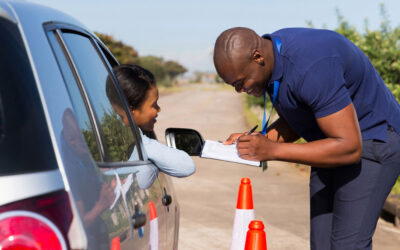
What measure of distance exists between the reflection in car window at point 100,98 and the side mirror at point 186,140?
0.60 meters

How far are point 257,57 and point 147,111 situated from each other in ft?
2.43

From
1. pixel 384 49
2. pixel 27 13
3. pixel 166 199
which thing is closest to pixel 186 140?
pixel 166 199

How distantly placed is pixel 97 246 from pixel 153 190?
1109mm

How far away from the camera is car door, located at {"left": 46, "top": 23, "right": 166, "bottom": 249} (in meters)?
2.10

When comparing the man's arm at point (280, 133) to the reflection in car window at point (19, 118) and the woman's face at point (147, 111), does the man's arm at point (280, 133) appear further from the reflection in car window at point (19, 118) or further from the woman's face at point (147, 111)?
the reflection in car window at point (19, 118)

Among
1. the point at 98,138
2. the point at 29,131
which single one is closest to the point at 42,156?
the point at 29,131

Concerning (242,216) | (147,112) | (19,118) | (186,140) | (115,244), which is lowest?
(242,216)

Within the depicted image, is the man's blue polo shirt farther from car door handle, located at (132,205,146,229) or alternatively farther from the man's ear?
car door handle, located at (132,205,146,229)

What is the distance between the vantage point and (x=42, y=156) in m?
1.66

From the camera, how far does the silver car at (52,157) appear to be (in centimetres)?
159

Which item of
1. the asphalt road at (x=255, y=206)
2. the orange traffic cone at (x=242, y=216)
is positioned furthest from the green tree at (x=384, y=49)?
the orange traffic cone at (x=242, y=216)

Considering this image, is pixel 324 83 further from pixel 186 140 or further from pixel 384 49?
pixel 384 49

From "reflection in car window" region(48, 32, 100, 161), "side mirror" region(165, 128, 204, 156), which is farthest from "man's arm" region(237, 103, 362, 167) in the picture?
"reflection in car window" region(48, 32, 100, 161)

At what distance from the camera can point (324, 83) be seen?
2.74m
